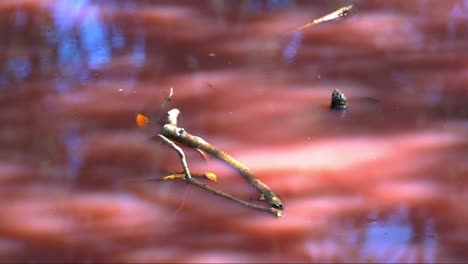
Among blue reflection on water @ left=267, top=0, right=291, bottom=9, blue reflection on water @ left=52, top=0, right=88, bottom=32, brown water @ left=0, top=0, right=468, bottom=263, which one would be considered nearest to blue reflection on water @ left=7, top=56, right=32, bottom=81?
brown water @ left=0, top=0, right=468, bottom=263

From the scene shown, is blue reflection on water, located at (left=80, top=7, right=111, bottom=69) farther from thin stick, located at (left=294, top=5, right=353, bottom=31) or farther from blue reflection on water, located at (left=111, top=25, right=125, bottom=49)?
thin stick, located at (left=294, top=5, right=353, bottom=31)

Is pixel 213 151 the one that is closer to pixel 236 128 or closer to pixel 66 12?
pixel 236 128

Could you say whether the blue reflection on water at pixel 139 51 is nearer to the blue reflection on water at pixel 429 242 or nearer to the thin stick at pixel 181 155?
the thin stick at pixel 181 155

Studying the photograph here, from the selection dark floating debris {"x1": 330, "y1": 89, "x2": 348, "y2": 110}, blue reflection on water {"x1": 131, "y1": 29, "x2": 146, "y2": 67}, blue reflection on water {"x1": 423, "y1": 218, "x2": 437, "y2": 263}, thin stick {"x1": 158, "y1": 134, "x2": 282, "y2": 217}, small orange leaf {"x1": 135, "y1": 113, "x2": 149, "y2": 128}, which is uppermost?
blue reflection on water {"x1": 131, "y1": 29, "x2": 146, "y2": 67}

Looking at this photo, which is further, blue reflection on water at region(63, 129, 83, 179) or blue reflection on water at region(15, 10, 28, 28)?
blue reflection on water at region(15, 10, 28, 28)

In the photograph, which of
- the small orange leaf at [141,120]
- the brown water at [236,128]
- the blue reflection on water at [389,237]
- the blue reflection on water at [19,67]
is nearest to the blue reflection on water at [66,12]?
the brown water at [236,128]

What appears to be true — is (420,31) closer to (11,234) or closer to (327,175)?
(327,175)

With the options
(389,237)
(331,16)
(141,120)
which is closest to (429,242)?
(389,237)

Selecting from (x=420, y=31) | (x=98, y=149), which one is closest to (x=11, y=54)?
(x=98, y=149)
